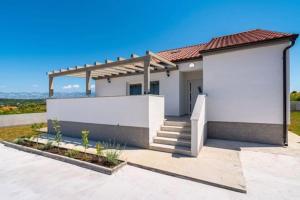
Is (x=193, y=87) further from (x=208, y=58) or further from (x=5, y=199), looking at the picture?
(x=5, y=199)

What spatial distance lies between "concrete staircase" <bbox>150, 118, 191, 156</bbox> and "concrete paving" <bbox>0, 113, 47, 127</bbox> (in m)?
15.3

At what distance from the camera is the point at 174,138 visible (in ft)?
21.6

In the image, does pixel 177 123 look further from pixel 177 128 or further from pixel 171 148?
pixel 171 148

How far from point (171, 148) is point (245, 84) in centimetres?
501

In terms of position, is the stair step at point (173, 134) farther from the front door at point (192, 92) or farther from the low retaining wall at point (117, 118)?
the front door at point (192, 92)

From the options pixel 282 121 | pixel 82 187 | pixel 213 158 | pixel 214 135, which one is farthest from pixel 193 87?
pixel 82 187

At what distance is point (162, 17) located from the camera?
11.1m

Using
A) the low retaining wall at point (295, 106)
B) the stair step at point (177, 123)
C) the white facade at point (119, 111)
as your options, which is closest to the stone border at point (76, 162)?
the white facade at point (119, 111)

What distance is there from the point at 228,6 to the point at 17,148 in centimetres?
1395

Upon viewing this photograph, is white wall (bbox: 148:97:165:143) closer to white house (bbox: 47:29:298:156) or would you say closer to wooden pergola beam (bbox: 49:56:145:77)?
white house (bbox: 47:29:298:156)

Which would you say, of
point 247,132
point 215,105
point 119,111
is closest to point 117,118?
point 119,111

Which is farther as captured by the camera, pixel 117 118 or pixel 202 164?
pixel 117 118

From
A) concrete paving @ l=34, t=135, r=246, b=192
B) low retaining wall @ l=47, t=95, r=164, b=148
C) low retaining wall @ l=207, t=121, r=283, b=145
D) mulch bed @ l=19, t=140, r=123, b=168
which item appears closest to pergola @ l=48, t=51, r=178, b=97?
low retaining wall @ l=47, t=95, r=164, b=148

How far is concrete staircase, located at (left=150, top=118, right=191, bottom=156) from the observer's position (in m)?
5.91
